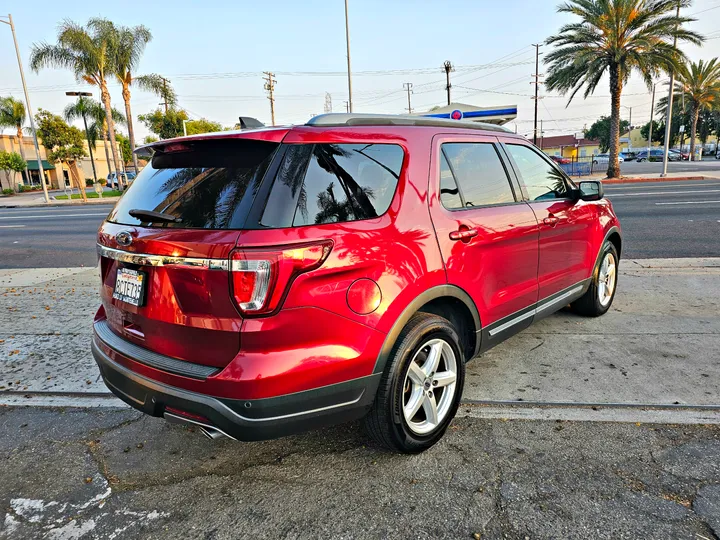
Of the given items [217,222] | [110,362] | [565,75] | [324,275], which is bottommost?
[110,362]

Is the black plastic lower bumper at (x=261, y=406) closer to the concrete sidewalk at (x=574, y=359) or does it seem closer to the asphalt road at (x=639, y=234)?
the concrete sidewalk at (x=574, y=359)

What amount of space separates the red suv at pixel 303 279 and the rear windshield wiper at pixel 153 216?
0.01 meters

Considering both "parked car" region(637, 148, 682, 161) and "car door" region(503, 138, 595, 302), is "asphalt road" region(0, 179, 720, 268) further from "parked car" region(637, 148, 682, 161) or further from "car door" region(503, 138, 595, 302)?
"parked car" region(637, 148, 682, 161)

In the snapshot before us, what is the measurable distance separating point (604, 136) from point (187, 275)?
4068 inches

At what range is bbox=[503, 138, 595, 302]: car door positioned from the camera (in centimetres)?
368

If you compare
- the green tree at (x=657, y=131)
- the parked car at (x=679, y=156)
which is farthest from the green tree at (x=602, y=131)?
the parked car at (x=679, y=156)

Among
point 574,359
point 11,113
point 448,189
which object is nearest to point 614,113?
point 574,359

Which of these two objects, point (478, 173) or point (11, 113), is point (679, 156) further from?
point (11, 113)

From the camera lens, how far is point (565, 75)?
2408 cm

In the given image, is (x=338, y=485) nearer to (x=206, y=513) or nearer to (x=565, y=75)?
(x=206, y=513)

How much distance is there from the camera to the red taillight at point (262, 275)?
2.04 metres

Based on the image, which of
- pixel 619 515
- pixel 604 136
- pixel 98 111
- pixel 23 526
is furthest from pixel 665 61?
pixel 604 136

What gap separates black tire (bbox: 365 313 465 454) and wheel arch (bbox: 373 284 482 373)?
5cm

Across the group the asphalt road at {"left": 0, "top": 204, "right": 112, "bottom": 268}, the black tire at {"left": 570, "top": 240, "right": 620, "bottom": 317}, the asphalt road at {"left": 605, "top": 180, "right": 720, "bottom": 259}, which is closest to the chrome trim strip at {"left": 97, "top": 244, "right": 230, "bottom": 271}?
the black tire at {"left": 570, "top": 240, "right": 620, "bottom": 317}
